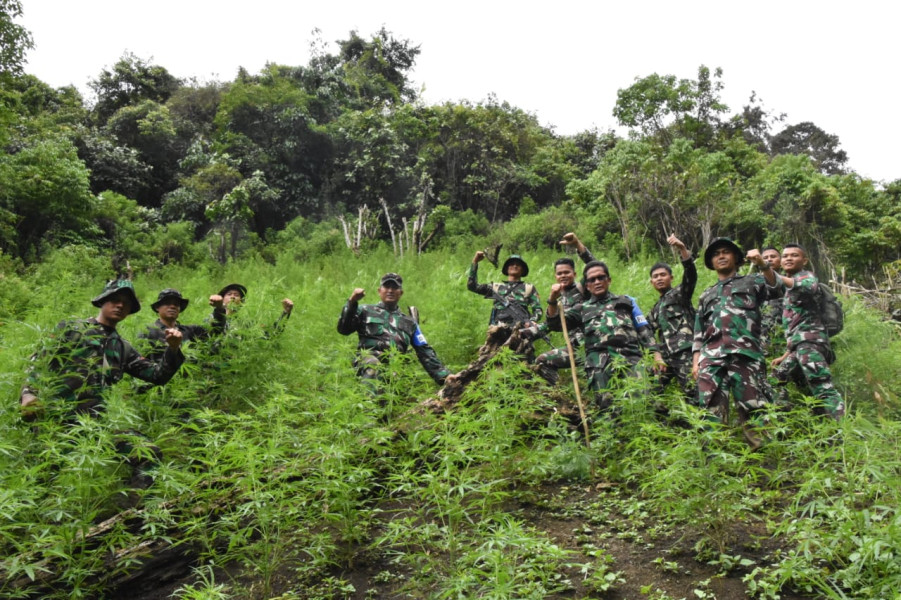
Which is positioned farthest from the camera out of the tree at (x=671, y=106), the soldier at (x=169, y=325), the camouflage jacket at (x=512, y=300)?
the tree at (x=671, y=106)

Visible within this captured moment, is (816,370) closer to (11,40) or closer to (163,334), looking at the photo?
(163,334)

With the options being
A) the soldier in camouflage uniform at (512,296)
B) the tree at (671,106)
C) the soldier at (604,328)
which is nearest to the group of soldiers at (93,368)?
the soldier at (604,328)

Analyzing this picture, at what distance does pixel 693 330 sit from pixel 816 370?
1035 mm

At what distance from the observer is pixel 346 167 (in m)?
21.5

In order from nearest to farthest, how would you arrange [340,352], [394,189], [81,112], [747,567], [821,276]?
[747,567]
[340,352]
[821,276]
[394,189]
[81,112]

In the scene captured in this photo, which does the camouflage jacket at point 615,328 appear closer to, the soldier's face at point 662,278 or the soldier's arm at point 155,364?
the soldier's face at point 662,278

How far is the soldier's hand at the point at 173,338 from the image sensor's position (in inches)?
152

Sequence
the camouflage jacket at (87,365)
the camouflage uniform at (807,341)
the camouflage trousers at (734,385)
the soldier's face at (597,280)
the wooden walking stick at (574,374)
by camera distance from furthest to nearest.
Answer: the soldier's face at (597,280) < the camouflage uniform at (807,341) < the wooden walking stick at (574,374) < the camouflage trousers at (734,385) < the camouflage jacket at (87,365)

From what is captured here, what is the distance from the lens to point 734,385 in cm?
434

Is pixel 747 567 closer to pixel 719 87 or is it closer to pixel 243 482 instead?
pixel 243 482

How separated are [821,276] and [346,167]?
624 inches

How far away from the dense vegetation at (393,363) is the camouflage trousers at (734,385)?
0.27 m

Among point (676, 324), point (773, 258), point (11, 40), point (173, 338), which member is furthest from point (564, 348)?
point (11, 40)

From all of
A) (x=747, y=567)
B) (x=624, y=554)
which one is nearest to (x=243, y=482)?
(x=624, y=554)
